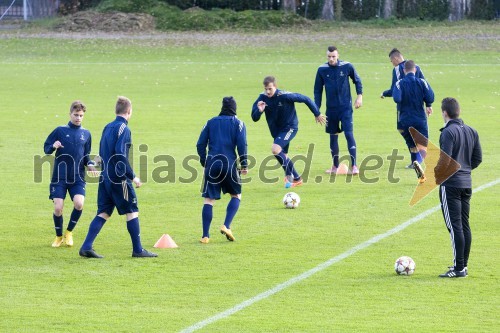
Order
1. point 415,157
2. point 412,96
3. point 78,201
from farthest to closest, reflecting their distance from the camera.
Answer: point 415,157, point 412,96, point 78,201

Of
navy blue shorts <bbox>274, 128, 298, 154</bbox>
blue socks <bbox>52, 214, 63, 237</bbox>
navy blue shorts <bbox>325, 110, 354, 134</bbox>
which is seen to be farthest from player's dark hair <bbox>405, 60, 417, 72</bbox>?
blue socks <bbox>52, 214, 63, 237</bbox>

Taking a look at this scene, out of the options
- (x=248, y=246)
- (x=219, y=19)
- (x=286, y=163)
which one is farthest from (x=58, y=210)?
(x=219, y=19)

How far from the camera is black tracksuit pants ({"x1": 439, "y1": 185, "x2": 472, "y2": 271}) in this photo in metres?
12.1

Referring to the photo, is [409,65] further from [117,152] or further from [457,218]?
[117,152]

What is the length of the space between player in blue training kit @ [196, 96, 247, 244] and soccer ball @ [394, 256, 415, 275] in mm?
2770

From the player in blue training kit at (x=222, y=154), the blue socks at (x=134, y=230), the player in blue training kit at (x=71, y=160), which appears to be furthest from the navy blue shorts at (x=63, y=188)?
the player in blue training kit at (x=222, y=154)

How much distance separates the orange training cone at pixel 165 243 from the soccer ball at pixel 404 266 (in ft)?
10.5

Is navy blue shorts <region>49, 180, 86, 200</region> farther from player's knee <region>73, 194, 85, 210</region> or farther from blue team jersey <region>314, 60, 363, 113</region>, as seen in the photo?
blue team jersey <region>314, 60, 363, 113</region>

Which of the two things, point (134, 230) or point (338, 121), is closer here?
point (134, 230)

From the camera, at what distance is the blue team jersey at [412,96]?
19484 mm

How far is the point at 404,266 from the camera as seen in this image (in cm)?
1238

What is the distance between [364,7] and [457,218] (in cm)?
5066

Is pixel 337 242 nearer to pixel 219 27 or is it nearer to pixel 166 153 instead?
pixel 166 153

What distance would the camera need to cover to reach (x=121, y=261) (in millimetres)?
13305
